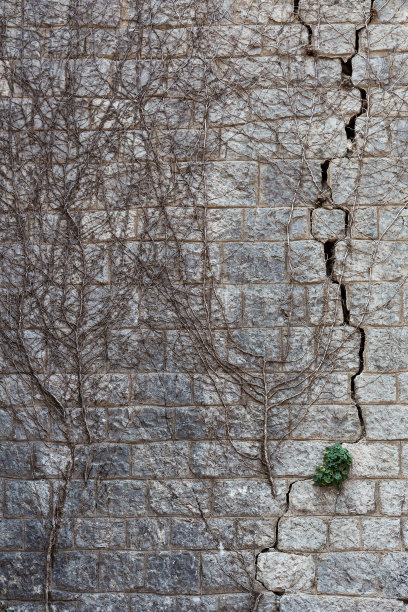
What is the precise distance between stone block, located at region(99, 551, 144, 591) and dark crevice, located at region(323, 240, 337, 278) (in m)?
2.19

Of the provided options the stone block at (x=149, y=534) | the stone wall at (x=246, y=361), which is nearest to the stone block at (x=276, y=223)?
the stone wall at (x=246, y=361)

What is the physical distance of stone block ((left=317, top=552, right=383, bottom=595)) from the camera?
4227mm

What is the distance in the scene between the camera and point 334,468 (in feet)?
14.0

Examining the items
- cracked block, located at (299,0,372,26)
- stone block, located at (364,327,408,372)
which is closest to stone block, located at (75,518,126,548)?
stone block, located at (364,327,408,372)

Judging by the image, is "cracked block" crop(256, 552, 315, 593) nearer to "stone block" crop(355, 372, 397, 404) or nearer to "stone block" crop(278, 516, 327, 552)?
"stone block" crop(278, 516, 327, 552)

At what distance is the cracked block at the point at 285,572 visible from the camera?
425 centimetres

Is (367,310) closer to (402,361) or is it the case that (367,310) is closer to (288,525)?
(402,361)

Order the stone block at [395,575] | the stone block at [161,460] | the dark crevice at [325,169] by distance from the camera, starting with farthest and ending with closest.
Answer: the dark crevice at [325,169], the stone block at [161,460], the stone block at [395,575]

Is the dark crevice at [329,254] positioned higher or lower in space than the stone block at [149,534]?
higher

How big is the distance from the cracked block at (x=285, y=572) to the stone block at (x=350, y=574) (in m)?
0.07

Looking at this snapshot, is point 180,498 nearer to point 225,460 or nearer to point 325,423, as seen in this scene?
point 225,460

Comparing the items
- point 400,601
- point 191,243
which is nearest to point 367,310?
point 191,243

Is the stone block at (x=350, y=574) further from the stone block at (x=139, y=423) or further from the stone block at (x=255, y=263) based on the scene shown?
the stone block at (x=255, y=263)

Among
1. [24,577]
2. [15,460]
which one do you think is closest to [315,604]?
[24,577]
